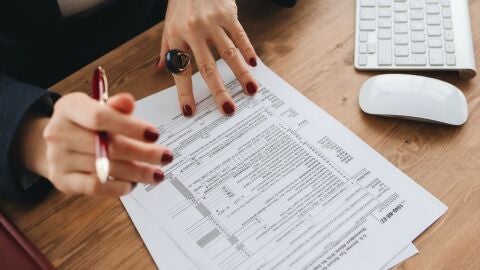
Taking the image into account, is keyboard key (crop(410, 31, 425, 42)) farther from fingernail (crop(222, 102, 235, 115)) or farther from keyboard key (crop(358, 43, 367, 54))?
fingernail (crop(222, 102, 235, 115))

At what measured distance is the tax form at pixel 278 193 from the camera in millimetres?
582

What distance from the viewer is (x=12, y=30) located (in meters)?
0.81

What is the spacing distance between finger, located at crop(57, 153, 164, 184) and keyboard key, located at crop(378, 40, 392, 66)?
409 millimetres

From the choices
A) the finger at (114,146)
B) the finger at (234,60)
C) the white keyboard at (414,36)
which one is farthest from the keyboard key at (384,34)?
the finger at (114,146)

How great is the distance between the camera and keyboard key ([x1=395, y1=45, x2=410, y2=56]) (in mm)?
743

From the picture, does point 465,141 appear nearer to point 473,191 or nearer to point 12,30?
point 473,191

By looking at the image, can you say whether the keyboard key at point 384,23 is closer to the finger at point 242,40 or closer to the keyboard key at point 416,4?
the keyboard key at point 416,4

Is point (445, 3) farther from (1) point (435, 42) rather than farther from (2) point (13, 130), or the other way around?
(2) point (13, 130)

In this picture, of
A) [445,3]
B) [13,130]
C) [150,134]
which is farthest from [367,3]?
[13,130]

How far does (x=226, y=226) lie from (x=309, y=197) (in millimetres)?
A: 115

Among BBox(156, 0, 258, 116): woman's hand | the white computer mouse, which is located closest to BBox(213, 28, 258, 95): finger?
BBox(156, 0, 258, 116): woman's hand

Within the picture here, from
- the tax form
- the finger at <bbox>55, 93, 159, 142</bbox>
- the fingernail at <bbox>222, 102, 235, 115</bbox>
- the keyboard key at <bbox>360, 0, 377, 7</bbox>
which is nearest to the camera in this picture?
the finger at <bbox>55, 93, 159, 142</bbox>

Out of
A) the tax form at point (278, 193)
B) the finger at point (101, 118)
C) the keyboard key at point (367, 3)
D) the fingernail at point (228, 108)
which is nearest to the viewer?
the finger at point (101, 118)

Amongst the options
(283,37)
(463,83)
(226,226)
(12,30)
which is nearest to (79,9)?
(12,30)
